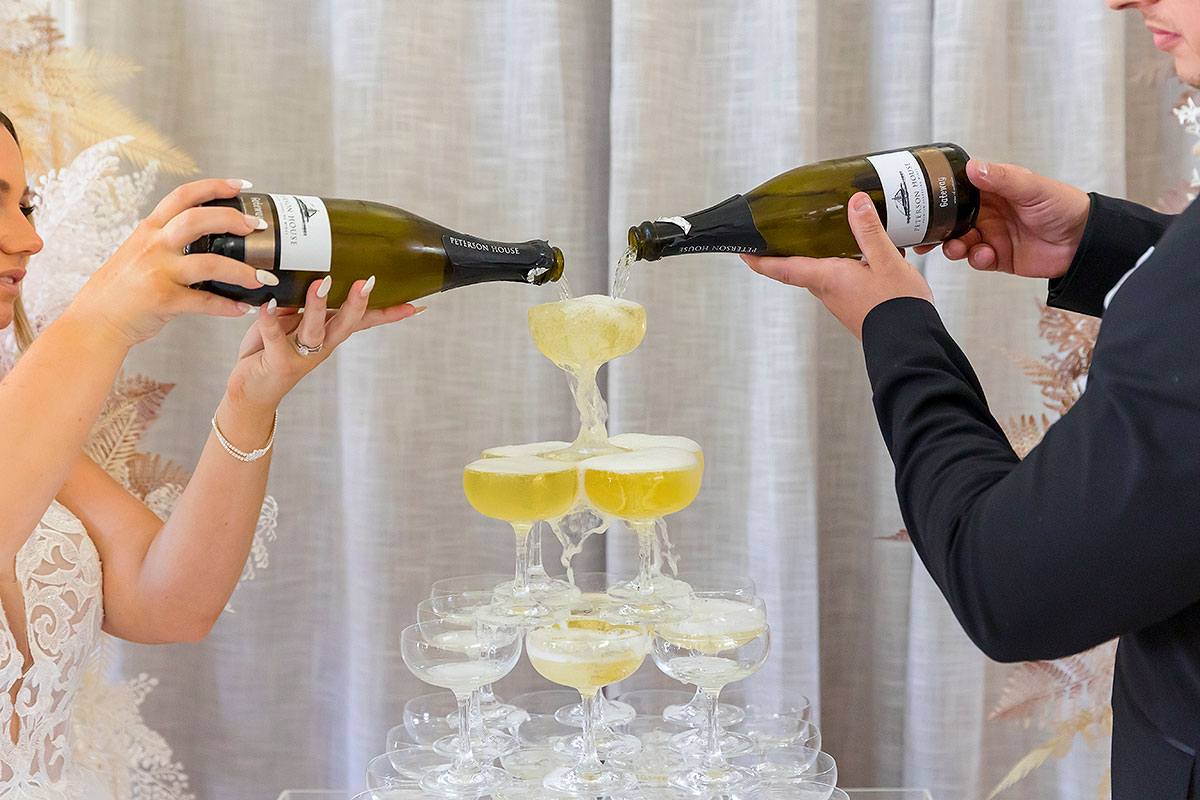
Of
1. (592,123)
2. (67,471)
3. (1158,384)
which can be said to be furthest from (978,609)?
(592,123)

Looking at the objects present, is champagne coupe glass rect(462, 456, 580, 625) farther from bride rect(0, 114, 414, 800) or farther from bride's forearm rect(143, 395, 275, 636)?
bride's forearm rect(143, 395, 275, 636)

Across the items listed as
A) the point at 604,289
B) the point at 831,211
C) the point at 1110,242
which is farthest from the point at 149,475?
the point at 1110,242

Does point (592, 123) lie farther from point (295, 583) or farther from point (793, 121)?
point (295, 583)

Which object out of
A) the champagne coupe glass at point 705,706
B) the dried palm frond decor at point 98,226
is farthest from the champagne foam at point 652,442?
the dried palm frond decor at point 98,226

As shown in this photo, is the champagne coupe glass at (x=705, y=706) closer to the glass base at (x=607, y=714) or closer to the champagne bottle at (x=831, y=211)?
the glass base at (x=607, y=714)

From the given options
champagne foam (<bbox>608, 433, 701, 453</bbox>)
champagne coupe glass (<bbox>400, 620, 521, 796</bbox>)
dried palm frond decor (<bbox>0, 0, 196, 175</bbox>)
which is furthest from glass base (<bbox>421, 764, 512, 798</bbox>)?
dried palm frond decor (<bbox>0, 0, 196, 175</bbox>)

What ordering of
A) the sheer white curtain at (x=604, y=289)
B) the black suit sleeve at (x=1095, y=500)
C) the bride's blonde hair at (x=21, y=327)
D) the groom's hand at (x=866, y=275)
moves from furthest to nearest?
1. the sheer white curtain at (x=604, y=289)
2. the bride's blonde hair at (x=21, y=327)
3. the groom's hand at (x=866, y=275)
4. the black suit sleeve at (x=1095, y=500)

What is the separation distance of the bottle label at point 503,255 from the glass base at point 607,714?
0.43 metres

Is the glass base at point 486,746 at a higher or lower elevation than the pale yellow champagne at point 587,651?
lower

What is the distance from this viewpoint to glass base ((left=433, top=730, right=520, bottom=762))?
91 centimetres

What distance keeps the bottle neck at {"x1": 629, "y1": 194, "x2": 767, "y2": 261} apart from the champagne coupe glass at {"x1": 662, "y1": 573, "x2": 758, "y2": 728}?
0.68ft

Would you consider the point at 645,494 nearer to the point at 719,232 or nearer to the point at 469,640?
the point at 469,640

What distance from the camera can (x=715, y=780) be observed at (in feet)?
2.86

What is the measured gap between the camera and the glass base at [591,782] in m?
0.85
